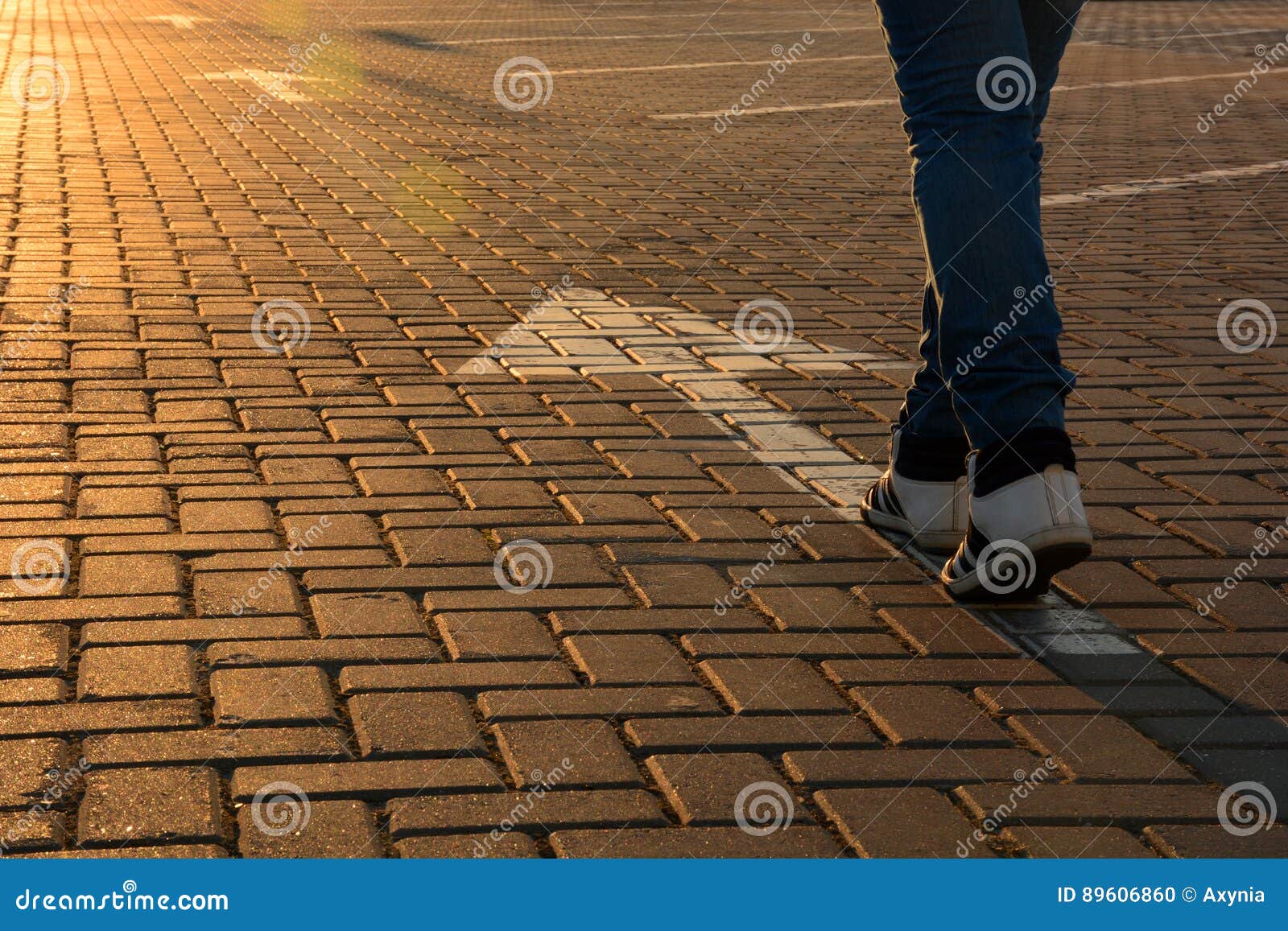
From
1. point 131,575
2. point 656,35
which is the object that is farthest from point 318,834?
point 656,35

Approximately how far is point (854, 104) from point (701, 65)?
329 centimetres

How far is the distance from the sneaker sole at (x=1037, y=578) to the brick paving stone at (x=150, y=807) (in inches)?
61.1

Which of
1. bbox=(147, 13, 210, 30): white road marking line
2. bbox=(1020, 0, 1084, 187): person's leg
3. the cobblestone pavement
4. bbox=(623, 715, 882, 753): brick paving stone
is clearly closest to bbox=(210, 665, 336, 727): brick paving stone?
the cobblestone pavement

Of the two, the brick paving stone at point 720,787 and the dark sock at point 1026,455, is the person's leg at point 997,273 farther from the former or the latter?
the brick paving stone at point 720,787

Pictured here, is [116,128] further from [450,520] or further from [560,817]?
[560,817]

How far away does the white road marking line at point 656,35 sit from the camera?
17.9 metres

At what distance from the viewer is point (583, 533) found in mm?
3688

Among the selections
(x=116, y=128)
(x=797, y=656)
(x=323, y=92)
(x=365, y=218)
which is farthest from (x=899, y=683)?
(x=323, y=92)

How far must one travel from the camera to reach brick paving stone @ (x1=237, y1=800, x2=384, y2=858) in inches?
90.7

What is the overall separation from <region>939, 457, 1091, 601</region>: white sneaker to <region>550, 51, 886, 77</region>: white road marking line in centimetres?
1198

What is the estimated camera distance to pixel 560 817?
7.98ft

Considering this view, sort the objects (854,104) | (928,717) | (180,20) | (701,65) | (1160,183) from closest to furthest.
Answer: (928,717) < (1160,183) < (854,104) < (701,65) < (180,20)

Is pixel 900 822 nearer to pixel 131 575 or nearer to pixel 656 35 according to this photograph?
pixel 131 575

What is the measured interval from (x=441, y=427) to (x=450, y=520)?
0.77 meters
